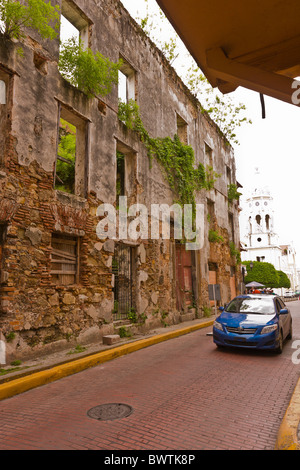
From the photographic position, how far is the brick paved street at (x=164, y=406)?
3764mm

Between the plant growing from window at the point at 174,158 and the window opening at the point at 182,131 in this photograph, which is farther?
the window opening at the point at 182,131

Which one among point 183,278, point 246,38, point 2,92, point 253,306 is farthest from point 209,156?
point 246,38

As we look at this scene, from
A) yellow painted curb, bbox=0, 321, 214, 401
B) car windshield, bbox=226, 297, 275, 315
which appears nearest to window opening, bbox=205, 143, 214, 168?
car windshield, bbox=226, 297, 275, 315

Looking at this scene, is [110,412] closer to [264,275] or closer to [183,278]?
[183,278]

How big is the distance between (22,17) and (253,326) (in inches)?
346

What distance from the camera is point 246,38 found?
2678mm

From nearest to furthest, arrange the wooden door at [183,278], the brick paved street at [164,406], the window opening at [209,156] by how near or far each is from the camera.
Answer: the brick paved street at [164,406]
the wooden door at [183,278]
the window opening at [209,156]

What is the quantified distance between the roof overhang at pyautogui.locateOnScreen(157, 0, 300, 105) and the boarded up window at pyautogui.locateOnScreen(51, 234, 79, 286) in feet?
21.4

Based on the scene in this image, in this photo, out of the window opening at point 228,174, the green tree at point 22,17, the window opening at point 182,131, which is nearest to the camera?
the green tree at point 22,17

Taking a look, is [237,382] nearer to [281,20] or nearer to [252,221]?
[281,20]

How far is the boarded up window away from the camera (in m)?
8.52

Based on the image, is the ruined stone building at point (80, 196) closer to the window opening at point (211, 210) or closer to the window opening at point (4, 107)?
the window opening at point (4, 107)

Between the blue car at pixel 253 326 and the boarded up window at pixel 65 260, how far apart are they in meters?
4.08

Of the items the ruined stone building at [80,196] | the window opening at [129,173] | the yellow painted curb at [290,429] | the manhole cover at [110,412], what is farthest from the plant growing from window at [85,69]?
the yellow painted curb at [290,429]
